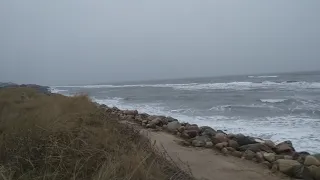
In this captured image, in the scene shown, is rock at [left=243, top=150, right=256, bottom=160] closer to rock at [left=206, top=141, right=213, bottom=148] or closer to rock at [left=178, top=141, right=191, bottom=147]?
rock at [left=206, top=141, right=213, bottom=148]

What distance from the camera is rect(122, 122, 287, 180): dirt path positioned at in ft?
16.4

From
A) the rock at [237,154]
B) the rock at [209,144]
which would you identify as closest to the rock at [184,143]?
the rock at [209,144]

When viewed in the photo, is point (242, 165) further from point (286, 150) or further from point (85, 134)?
point (85, 134)

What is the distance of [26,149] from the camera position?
130 inches

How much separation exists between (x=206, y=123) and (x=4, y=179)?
10.5 metres

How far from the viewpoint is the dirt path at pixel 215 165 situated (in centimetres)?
501

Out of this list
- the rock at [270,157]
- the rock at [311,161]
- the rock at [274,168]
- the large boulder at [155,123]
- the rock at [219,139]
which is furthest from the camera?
the large boulder at [155,123]

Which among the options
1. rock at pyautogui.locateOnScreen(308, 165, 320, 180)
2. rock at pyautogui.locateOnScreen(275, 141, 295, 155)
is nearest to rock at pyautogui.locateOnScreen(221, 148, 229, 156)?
rock at pyautogui.locateOnScreen(275, 141, 295, 155)

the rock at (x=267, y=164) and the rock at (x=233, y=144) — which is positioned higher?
the rock at (x=233, y=144)

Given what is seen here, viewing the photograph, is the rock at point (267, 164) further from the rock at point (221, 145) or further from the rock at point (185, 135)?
the rock at point (185, 135)

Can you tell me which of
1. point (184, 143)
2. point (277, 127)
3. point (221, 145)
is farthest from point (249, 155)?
point (277, 127)

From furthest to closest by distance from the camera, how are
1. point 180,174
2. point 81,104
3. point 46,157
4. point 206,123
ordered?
1. point 206,123
2. point 81,104
3. point 180,174
4. point 46,157

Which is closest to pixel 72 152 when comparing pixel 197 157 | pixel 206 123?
pixel 197 157

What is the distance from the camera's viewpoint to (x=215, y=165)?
556 centimetres
